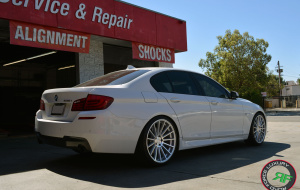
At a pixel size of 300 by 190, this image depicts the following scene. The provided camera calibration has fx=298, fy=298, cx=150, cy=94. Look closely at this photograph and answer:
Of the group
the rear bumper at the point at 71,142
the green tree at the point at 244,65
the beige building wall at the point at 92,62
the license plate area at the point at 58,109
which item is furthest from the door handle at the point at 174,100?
the green tree at the point at 244,65

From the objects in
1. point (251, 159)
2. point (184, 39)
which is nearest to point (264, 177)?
point (251, 159)

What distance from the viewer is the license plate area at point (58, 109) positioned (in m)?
4.11

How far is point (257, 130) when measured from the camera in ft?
20.8

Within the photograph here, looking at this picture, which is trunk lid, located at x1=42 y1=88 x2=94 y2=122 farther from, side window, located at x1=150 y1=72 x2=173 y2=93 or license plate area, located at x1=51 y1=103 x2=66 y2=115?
side window, located at x1=150 y1=72 x2=173 y2=93

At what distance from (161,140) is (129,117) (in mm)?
703

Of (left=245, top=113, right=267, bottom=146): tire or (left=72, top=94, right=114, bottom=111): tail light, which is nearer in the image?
(left=72, top=94, right=114, bottom=111): tail light

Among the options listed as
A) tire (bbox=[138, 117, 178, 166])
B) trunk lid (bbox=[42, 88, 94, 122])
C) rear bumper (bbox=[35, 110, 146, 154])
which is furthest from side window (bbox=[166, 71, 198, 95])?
trunk lid (bbox=[42, 88, 94, 122])

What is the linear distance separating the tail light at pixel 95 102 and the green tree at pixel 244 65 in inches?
1335

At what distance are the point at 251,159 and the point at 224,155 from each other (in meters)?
0.53

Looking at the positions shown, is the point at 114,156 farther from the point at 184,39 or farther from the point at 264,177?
the point at 184,39

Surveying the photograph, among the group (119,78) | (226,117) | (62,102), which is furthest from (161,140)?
(226,117)

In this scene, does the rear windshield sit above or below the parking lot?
above

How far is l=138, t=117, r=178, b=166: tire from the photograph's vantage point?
13.4ft

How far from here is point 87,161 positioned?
15.7ft
